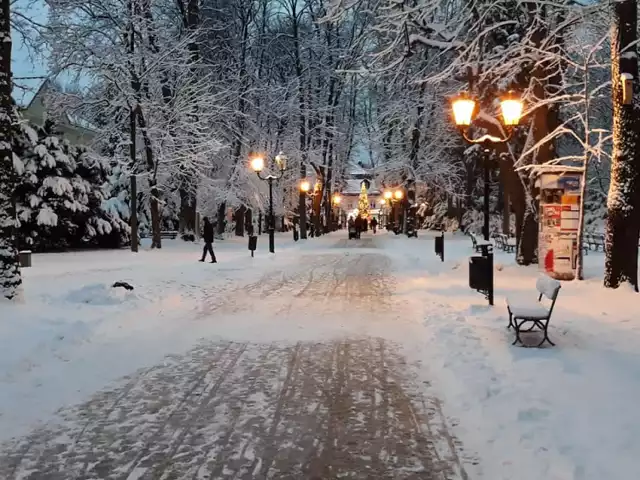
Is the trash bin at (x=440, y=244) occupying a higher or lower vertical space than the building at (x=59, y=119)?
lower

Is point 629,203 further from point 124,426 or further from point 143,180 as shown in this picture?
point 143,180

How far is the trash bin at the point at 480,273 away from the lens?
1248 centimetres

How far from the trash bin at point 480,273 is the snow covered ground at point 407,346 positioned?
46 centimetres

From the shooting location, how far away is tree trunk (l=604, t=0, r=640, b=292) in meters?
12.8

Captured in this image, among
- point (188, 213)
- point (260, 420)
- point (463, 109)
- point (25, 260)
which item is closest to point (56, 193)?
point (25, 260)

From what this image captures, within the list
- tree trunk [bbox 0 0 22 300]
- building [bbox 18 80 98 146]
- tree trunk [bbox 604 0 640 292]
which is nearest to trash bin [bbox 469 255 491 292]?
tree trunk [bbox 604 0 640 292]

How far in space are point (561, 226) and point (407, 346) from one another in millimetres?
8536

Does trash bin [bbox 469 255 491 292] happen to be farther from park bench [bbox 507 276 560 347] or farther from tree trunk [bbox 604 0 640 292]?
tree trunk [bbox 604 0 640 292]

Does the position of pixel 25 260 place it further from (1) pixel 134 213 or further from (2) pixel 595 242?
(2) pixel 595 242

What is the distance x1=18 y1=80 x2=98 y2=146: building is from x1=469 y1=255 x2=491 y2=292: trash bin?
20.0 metres

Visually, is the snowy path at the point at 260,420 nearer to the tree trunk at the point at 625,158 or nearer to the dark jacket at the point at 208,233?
the tree trunk at the point at 625,158

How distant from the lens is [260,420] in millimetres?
6000

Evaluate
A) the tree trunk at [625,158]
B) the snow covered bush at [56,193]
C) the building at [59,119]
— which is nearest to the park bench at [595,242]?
the tree trunk at [625,158]

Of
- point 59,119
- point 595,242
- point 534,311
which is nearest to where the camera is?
point 534,311
